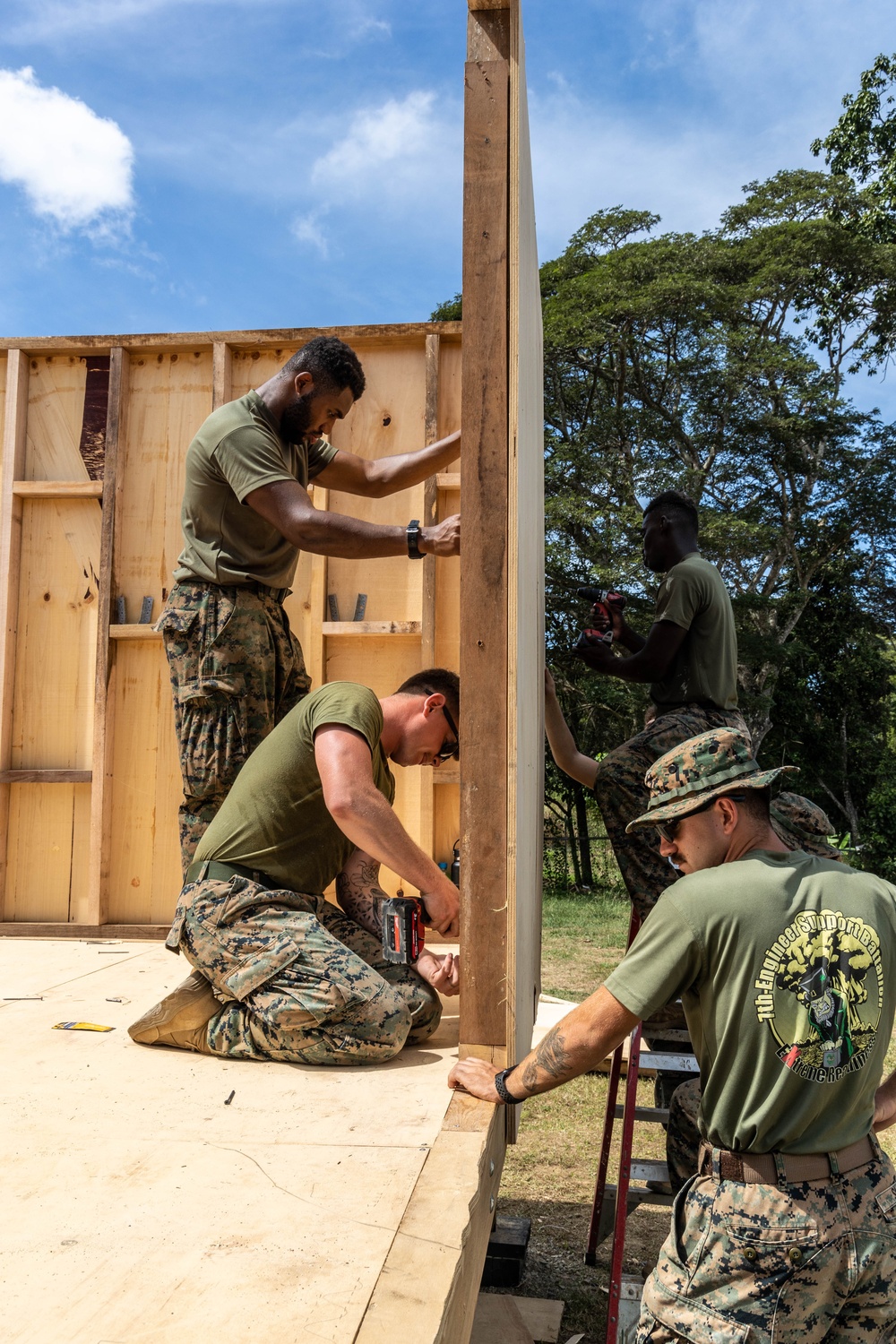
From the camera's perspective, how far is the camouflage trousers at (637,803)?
11.3ft

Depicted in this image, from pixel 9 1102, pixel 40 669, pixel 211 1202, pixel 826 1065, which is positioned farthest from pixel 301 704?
pixel 40 669

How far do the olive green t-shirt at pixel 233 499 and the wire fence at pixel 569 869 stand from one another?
393 inches

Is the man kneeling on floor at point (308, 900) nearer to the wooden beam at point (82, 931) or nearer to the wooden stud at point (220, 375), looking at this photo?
the wooden beam at point (82, 931)

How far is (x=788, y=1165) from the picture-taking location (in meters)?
1.73

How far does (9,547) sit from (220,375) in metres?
1.27

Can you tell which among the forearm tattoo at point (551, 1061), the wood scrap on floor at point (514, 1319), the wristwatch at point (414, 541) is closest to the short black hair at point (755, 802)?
the forearm tattoo at point (551, 1061)

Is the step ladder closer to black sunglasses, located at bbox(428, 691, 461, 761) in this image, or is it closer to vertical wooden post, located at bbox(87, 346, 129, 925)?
black sunglasses, located at bbox(428, 691, 461, 761)

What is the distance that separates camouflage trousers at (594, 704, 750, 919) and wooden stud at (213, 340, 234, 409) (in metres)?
2.49

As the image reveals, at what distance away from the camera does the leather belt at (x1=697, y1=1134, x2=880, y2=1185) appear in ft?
5.66

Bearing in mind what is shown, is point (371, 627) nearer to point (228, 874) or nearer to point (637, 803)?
point (637, 803)

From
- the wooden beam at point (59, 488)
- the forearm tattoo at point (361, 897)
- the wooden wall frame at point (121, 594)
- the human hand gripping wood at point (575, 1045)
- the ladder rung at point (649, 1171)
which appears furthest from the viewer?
the wooden beam at point (59, 488)

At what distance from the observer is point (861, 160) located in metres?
15.3

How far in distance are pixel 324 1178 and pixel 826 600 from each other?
16.4 meters

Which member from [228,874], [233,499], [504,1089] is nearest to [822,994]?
[504,1089]
